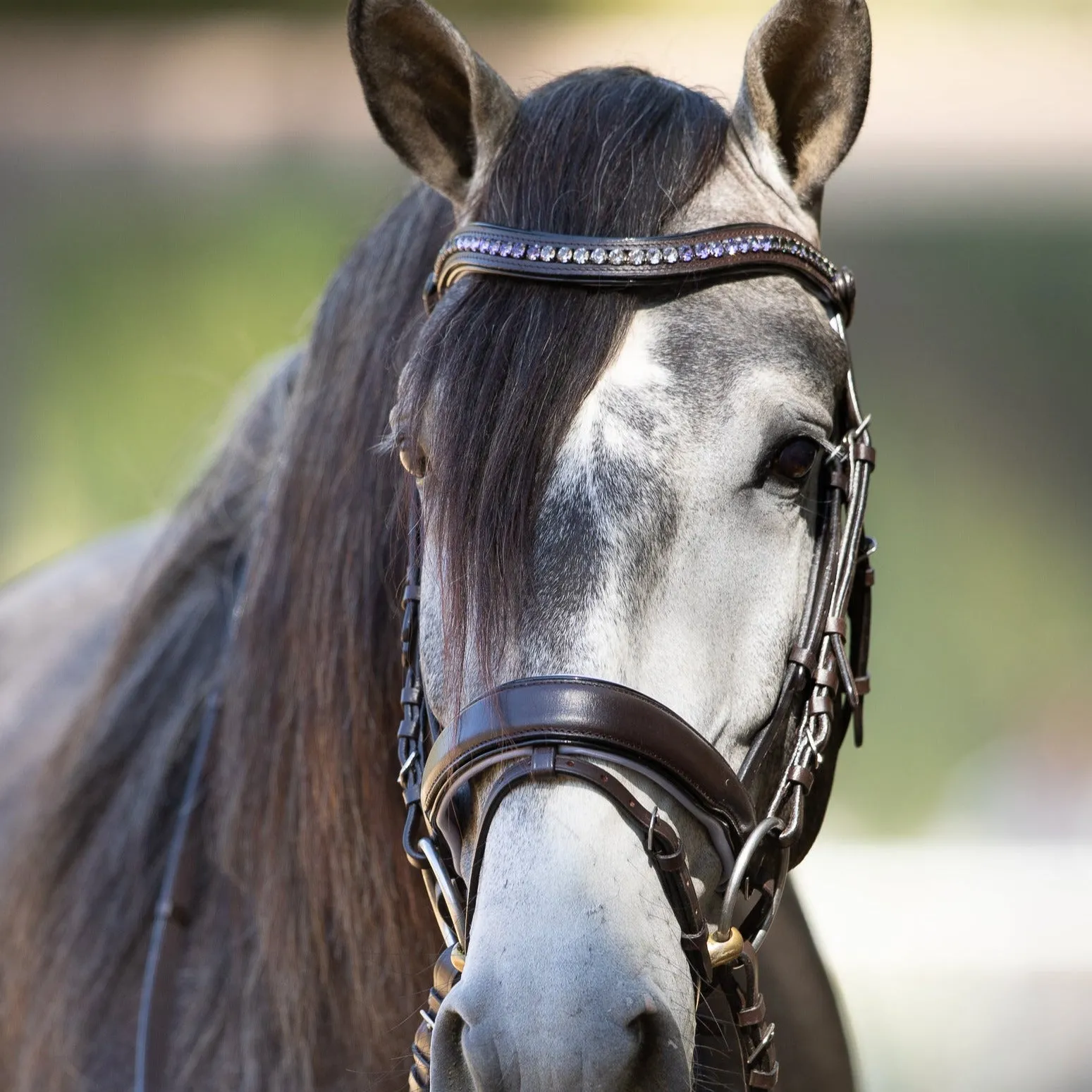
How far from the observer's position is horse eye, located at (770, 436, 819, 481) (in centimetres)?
113

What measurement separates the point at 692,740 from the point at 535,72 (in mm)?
4557

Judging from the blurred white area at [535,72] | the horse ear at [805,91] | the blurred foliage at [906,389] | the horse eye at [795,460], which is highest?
the blurred white area at [535,72]

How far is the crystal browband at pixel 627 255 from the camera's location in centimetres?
115

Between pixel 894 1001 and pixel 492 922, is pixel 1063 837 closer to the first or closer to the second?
pixel 894 1001

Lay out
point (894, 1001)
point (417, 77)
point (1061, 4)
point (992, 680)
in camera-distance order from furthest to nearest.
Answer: point (992, 680) < point (1061, 4) < point (894, 1001) < point (417, 77)

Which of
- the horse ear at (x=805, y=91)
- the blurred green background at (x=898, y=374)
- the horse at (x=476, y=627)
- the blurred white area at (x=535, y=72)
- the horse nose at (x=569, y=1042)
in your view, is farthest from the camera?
the blurred green background at (x=898, y=374)

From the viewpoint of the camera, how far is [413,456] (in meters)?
1.19

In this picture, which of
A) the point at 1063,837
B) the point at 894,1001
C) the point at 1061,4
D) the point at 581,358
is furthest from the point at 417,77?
the point at 1061,4

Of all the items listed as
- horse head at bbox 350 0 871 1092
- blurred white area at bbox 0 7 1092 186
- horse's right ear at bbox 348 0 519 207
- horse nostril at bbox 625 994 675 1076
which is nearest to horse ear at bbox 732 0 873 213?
horse head at bbox 350 0 871 1092

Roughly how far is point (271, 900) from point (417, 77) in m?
0.94

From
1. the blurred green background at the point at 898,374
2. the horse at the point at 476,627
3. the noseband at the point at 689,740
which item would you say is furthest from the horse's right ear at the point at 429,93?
the blurred green background at the point at 898,374

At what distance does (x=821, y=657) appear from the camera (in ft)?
3.83

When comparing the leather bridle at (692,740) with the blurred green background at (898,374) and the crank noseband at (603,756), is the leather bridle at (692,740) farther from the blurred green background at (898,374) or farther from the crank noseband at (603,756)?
the blurred green background at (898,374)

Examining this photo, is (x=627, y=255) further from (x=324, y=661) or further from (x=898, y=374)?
(x=898, y=374)
